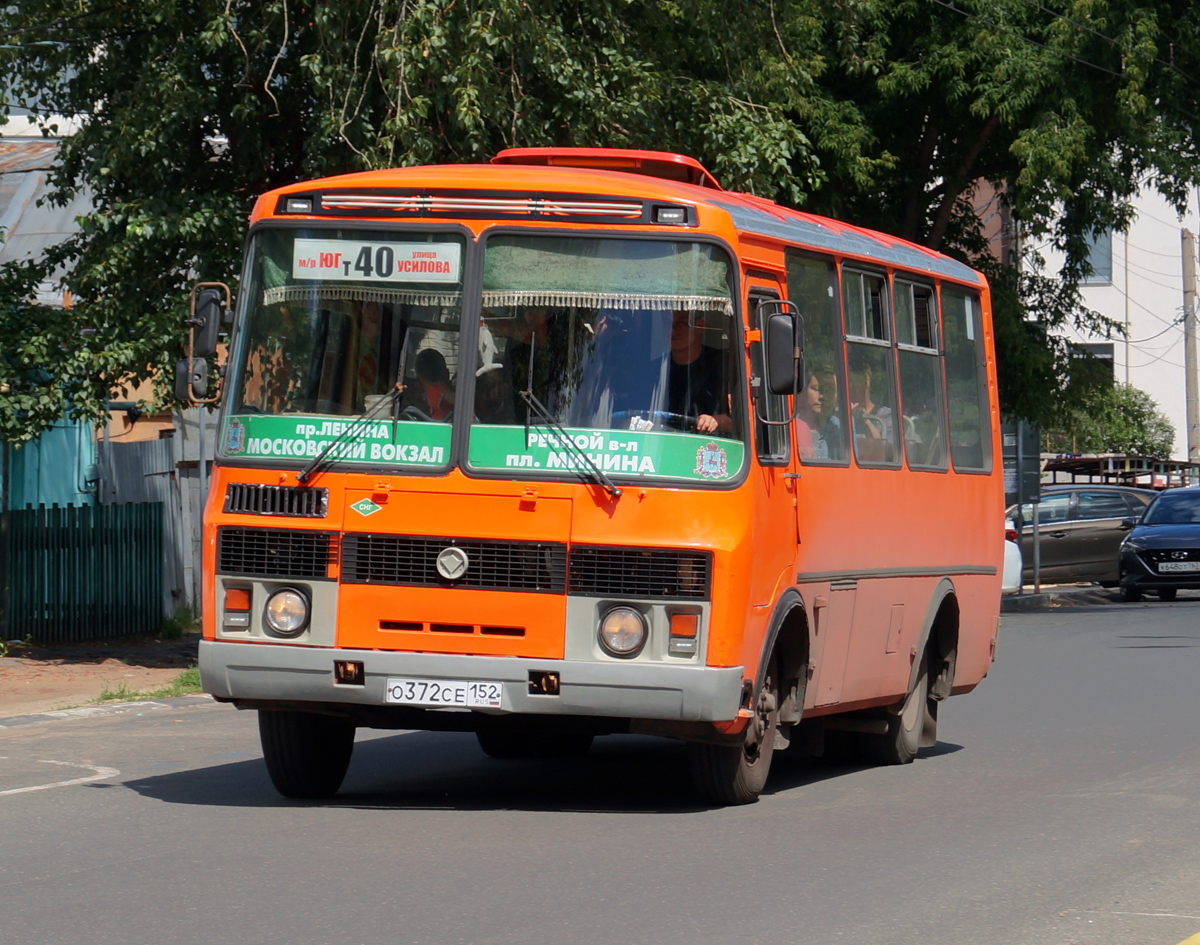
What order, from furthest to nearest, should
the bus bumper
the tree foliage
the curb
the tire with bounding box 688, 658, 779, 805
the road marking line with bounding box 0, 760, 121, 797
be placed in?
the tree foliage, the curb, the road marking line with bounding box 0, 760, 121, 797, the tire with bounding box 688, 658, 779, 805, the bus bumper

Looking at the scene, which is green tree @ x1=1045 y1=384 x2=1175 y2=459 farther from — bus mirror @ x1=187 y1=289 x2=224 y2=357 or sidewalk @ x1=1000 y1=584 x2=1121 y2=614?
bus mirror @ x1=187 y1=289 x2=224 y2=357

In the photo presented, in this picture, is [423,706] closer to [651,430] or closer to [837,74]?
[651,430]

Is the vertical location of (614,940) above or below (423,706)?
below

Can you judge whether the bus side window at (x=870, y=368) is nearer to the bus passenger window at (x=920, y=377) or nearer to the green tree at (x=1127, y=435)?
the bus passenger window at (x=920, y=377)

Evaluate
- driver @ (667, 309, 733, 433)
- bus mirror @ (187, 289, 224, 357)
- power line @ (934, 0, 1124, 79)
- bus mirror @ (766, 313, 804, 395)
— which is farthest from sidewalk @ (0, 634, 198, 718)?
power line @ (934, 0, 1124, 79)

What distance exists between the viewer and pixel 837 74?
26141 millimetres

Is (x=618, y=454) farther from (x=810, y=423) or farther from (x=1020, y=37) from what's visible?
(x=1020, y=37)

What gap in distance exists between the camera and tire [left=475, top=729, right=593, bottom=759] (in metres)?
11.1

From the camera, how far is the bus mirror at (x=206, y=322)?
29.7 ft

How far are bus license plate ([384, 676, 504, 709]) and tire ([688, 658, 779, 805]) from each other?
1.15m

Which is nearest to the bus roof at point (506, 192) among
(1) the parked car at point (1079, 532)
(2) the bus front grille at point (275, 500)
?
(2) the bus front grille at point (275, 500)

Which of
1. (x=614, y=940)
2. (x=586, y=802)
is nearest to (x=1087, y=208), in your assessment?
(x=586, y=802)

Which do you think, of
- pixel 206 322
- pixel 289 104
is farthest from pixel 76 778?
pixel 289 104

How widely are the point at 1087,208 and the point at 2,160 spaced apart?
648 inches
